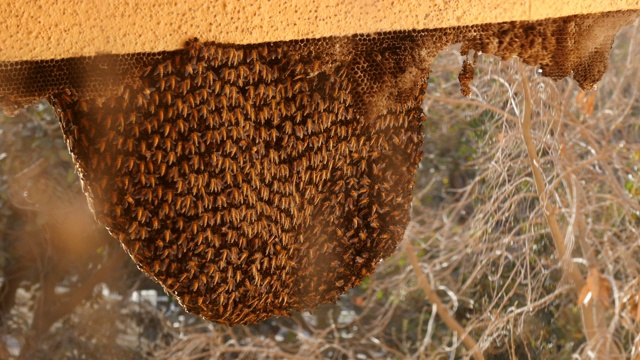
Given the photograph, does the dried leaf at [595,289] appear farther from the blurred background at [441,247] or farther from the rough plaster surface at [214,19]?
the rough plaster surface at [214,19]

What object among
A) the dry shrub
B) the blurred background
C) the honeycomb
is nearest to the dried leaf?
the dry shrub

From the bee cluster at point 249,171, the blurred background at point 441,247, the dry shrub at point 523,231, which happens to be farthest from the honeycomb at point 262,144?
the blurred background at point 441,247

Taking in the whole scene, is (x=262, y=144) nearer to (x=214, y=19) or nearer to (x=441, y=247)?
(x=214, y=19)

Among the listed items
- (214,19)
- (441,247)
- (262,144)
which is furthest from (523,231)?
(214,19)

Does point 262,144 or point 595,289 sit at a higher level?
point 262,144

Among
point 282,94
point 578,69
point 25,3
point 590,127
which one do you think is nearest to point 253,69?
point 282,94
